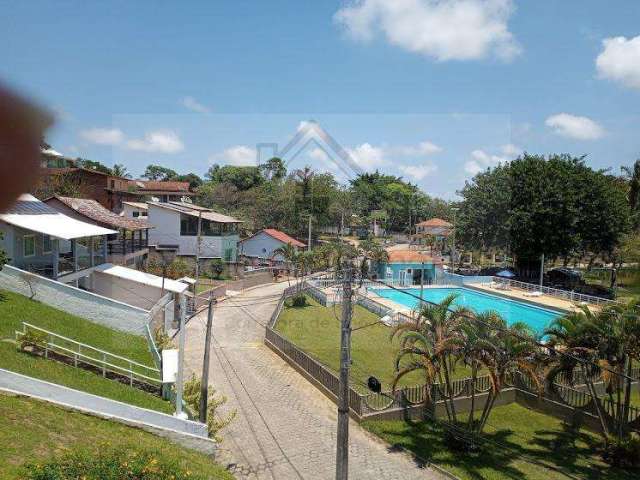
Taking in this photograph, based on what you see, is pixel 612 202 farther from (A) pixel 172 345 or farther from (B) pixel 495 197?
(A) pixel 172 345

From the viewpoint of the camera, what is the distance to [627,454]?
530 inches

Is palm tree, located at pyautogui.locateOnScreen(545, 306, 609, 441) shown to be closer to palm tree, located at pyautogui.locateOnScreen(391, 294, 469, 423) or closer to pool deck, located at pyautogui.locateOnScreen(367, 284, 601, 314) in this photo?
palm tree, located at pyautogui.locateOnScreen(391, 294, 469, 423)

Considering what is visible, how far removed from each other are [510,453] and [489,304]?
21878 mm

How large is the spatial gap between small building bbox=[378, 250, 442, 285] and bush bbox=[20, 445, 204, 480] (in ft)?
99.1

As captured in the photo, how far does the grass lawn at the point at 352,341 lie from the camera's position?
19.0 meters

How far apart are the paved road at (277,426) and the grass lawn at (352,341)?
1795mm

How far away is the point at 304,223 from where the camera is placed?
1848 inches

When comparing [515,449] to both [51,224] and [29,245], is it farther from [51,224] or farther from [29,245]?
[29,245]

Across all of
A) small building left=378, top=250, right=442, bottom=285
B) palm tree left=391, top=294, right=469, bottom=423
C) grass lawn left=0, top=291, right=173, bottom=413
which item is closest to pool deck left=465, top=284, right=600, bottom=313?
small building left=378, top=250, right=442, bottom=285

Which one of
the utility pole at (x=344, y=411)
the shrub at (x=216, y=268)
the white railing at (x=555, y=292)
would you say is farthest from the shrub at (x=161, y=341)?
the white railing at (x=555, y=292)

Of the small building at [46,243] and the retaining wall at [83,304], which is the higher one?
the small building at [46,243]

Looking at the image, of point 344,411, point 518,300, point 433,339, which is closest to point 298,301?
point 518,300

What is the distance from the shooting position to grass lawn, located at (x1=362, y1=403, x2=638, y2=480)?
Result: 1278cm

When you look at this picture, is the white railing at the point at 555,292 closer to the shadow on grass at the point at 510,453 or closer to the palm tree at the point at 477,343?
the shadow on grass at the point at 510,453
